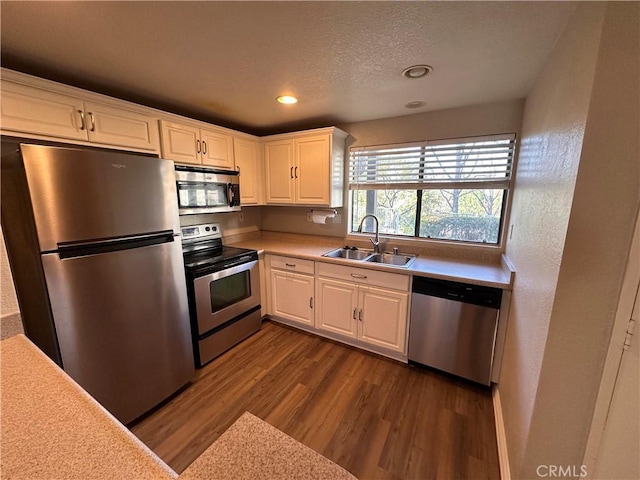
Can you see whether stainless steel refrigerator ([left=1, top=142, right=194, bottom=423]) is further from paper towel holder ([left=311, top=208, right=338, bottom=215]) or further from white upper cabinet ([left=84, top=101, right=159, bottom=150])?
paper towel holder ([left=311, top=208, right=338, bottom=215])

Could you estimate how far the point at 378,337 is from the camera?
7.63 feet

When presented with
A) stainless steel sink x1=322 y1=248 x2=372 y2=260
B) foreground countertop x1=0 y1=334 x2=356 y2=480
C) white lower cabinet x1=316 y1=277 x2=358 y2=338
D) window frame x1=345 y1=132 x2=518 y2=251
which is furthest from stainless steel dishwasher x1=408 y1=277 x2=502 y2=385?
foreground countertop x1=0 y1=334 x2=356 y2=480

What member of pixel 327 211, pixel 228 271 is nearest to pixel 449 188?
pixel 327 211

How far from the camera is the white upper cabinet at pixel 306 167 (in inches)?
104

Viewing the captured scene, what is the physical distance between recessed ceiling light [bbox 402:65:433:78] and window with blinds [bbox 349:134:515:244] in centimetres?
89

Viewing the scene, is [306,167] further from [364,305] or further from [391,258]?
[364,305]

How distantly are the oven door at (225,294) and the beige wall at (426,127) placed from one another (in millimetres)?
958

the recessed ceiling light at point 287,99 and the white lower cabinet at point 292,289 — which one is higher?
the recessed ceiling light at point 287,99

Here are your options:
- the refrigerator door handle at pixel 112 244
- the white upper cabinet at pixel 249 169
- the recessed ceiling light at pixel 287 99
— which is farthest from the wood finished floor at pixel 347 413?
the recessed ceiling light at pixel 287 99

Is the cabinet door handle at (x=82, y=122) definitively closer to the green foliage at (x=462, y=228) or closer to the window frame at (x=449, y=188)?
the window frame at (x=449, y=188)

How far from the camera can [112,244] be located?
4.95 ft

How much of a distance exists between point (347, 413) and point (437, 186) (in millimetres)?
2052

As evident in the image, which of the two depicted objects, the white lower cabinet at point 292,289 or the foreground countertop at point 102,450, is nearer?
the foreground countertop at point 102,450

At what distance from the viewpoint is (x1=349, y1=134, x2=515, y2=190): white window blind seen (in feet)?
7.25
